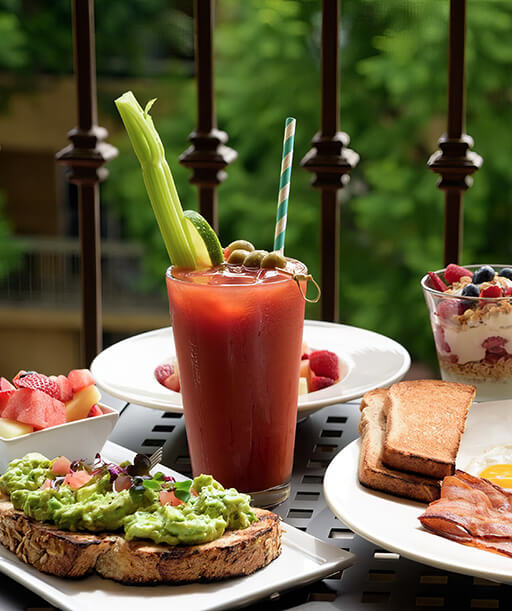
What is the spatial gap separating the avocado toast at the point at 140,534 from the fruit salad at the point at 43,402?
0.12 metres

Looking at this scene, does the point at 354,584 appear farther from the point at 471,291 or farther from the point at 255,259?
the point at 471,291

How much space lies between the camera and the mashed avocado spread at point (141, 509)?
0.74 m

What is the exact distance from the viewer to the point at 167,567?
0.73m

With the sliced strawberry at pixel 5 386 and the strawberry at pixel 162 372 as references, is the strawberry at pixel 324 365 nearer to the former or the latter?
the strawberry at pixel 162 372

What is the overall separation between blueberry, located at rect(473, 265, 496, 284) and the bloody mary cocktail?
321mm

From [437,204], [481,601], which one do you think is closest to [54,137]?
[437,204]

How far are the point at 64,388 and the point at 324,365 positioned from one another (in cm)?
35

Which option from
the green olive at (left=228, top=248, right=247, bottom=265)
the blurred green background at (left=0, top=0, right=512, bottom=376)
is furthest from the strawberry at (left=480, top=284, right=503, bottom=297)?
the blurred green background at (left=0, top=0, right=512, bottom=376)

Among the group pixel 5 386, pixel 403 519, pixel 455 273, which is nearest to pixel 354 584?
pixel 403 519

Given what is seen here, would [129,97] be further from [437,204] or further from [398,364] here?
[437,204]

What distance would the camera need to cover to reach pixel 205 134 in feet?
4.92

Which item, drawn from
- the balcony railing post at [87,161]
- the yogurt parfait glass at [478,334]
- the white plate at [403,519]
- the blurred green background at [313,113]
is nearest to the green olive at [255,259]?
the white plate at [403,519]

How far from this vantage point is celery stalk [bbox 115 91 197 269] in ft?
2.72

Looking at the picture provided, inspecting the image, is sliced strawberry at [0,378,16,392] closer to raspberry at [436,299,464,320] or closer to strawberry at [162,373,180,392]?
strawberry at [162,373,180,392]
